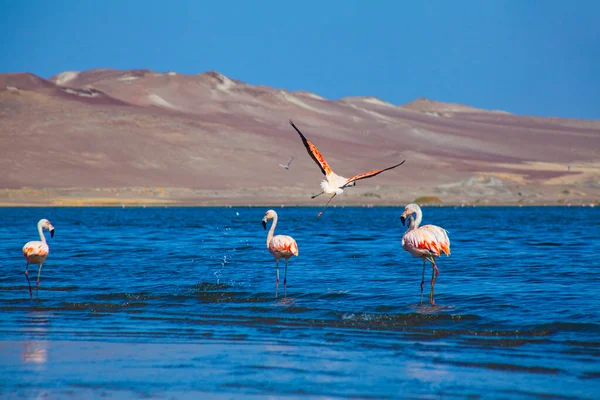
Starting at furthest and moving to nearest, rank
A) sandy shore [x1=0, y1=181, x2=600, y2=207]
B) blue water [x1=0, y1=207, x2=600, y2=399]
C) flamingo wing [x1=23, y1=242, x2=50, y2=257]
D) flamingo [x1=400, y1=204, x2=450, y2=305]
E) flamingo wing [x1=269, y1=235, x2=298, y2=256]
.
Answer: sandy shore [x1=0, y1=181, x2=600, y2=207] < flamingo wing [x1=269, y1=235, x2=298, y2=256] < flamingo wing [x1=23, y1=242, x2=50, y2=257] < flamingo [x1=400, y1=204, x2=450, y2=305] < blue water [x1=0, y1=207, x2=600, y2=399]

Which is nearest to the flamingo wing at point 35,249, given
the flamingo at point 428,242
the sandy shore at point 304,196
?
the flamingo at point 428,242

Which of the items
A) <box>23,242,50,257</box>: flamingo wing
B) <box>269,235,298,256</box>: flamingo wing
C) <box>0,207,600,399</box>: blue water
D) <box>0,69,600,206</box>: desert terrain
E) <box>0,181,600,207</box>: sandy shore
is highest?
<box>0,69,600,206</box>: desert terrain

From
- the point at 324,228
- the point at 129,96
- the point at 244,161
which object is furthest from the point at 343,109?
the point at 324,228

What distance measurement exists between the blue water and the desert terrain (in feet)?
144

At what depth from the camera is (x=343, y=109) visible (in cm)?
14688

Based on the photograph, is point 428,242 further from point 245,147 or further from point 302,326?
point 245,147

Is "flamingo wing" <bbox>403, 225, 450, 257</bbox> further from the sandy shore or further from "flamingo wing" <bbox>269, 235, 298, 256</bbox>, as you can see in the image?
the sandy shore

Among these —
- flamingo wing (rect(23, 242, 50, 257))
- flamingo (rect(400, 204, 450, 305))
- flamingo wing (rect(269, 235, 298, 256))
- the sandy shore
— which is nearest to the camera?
flamingo (rect(400, 204, 450, 305))

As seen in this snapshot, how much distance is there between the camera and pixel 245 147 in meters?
104

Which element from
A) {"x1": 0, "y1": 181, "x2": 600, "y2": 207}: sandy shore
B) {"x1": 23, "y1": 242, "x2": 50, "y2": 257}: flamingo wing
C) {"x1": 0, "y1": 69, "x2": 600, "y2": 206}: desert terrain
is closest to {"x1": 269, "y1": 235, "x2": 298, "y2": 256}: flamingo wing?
{"x1": 23, "y1": 242, "x2": 50, "y2": 257}: flamingo wing

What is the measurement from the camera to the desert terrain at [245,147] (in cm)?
7256

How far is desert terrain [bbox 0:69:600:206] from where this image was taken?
72562mm

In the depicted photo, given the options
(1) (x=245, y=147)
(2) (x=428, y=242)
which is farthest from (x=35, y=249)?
(1) (x=245, y=147)

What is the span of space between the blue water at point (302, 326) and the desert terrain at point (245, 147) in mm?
43826
